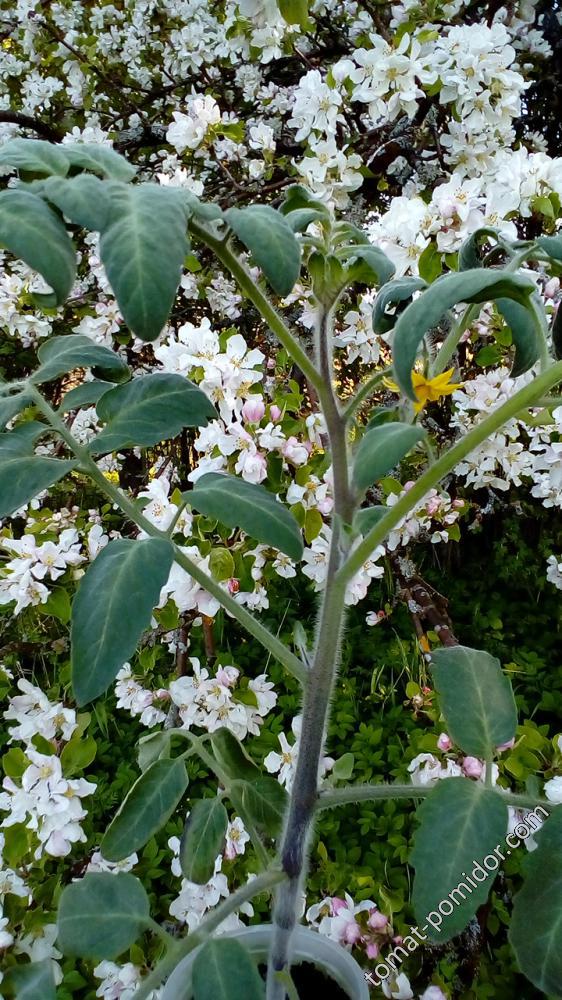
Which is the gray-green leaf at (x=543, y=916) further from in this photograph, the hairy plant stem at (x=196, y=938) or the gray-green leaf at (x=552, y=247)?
the gray-green leaf at (x=552, y=247)

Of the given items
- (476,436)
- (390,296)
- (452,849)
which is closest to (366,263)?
(390,296)

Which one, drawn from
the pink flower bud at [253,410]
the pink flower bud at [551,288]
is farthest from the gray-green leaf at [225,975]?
the pink flower bud at [551,288]

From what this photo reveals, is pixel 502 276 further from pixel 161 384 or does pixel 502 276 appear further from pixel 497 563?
pixel 497 563

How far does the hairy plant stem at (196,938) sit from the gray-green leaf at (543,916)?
0.62ft

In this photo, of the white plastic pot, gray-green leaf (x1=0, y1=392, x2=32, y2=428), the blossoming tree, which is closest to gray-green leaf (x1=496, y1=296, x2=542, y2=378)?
the blossoming tree

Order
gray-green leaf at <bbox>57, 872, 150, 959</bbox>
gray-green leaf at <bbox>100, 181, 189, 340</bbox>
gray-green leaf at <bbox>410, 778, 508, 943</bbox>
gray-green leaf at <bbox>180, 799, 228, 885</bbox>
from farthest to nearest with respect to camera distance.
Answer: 1. gray-green leaf at <bbox>180, 799, 228, 885</bbox>
2. gray-green leaf at <bbox>57, 872, 150, 959</bbox>
3. gray-green leaf at <bbox>410, 778, 508, 943</bbox>
4. gray-green leaf at <bbox>100, 181, 189, 340</bbox>

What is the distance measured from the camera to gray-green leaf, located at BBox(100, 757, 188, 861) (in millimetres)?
578

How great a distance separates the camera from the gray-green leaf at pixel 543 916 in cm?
43

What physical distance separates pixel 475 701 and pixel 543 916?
150mm

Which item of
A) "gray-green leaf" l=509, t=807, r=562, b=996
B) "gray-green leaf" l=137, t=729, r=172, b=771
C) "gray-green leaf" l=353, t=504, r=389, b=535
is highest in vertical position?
"gray-green leaf" l=353, t=504, r=389, b=535

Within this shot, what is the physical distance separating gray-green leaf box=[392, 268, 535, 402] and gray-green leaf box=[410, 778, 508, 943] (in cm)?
26

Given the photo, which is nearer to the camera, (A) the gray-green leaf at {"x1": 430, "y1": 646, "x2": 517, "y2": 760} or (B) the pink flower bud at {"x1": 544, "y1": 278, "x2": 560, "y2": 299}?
(A) the gray-green leaf at {"x1": 430, "y1": 646, "x2": 517, "y2": 760}

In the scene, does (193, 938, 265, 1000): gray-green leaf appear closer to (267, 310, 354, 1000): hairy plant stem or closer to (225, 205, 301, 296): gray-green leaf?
(267, 310, 354, 1000): hairy plant stem

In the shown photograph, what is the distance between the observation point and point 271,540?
481mm
